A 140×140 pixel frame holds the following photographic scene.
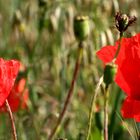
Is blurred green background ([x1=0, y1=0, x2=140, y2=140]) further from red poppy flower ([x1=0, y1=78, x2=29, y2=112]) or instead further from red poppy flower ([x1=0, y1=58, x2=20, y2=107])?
red poppy flower ([x1=0, y1=58, x2=20, y2=107])

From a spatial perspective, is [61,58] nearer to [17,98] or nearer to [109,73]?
[17,98]

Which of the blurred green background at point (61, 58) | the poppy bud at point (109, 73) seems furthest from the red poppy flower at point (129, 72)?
the blurred green background at point (61, 58)

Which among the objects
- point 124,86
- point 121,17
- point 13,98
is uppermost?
point 121,17

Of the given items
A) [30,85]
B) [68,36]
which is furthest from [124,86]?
[68,36]

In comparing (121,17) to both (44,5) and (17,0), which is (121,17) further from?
(17,0)

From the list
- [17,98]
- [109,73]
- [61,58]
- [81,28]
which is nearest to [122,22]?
[109,73]

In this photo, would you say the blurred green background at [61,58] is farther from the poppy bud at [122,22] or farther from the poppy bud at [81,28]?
the poppy bud at [122,22]
